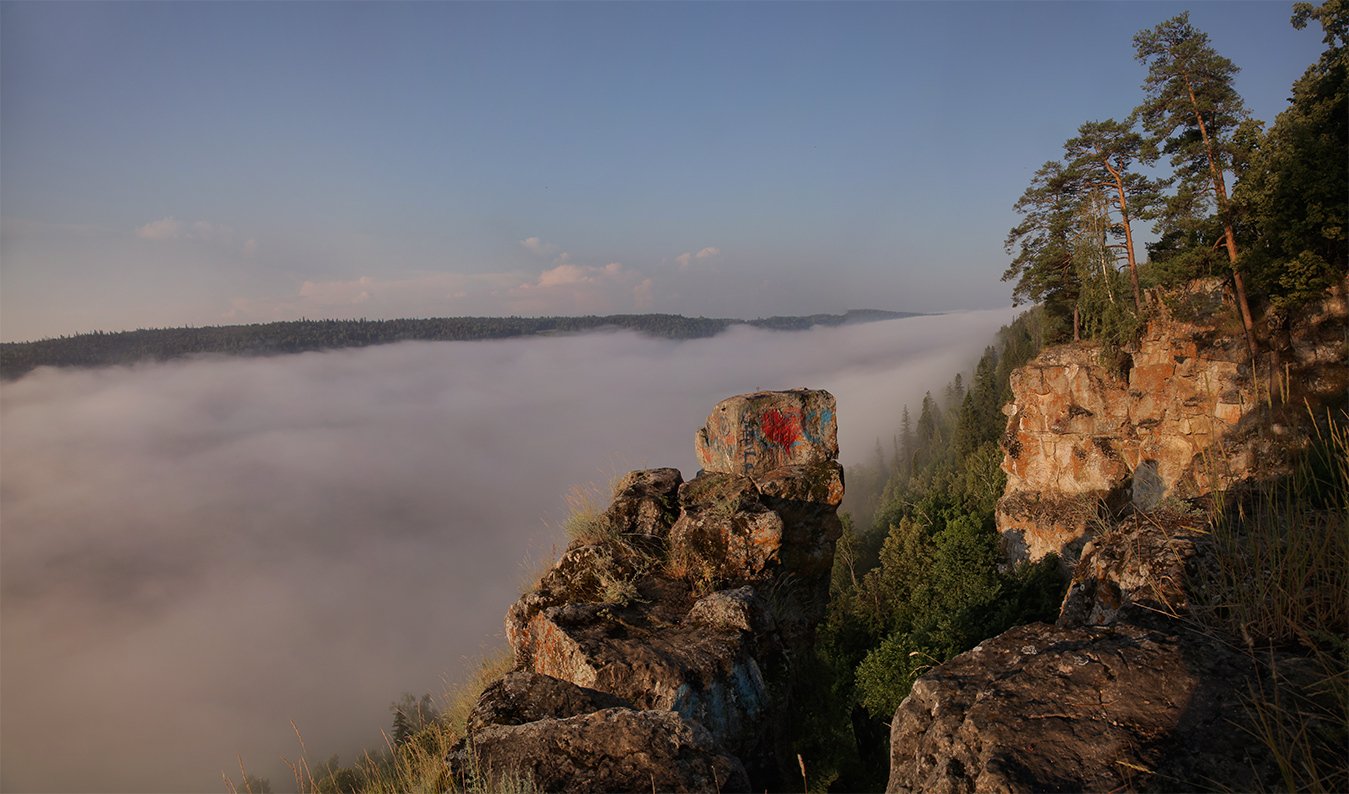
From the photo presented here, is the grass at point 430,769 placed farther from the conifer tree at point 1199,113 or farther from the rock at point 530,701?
the conifer tree at point 1199,113

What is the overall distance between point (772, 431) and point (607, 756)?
6.83m

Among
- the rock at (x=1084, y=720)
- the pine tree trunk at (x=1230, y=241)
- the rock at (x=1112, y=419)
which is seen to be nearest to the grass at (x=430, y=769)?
the rock at (x=1084, y=720)

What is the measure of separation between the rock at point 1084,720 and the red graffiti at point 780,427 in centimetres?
664

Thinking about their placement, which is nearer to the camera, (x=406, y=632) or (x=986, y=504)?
(x=986, y=504)

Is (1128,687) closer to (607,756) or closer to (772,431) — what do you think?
(607,756)

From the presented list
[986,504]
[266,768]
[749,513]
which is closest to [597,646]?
[749,513]

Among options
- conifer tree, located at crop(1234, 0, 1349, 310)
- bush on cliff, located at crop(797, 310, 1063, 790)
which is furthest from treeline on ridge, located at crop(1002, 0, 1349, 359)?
bush on cliff, located at crop(797, 310, 1063, 790)

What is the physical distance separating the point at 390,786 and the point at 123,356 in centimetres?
19774

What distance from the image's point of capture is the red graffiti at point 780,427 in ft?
31.7

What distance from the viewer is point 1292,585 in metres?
2.72

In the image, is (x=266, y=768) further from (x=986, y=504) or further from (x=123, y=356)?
(x=986, y=504)

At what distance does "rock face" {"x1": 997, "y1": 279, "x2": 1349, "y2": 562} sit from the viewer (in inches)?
786

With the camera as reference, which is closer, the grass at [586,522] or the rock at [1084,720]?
the rock at [1084,720]

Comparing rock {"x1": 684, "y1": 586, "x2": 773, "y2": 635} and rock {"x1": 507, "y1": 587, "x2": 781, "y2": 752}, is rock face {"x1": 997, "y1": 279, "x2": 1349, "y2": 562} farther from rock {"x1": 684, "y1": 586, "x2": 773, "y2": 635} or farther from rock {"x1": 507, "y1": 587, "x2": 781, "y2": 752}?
rock {"x1": 507, "y1": 587, "x2": 781, "y2": 752}
